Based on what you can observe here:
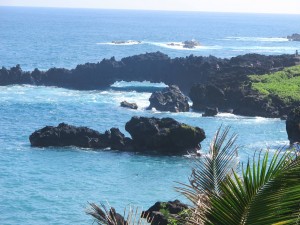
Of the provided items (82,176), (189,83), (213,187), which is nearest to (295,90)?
(189,83)

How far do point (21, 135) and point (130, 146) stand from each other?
12.6 m

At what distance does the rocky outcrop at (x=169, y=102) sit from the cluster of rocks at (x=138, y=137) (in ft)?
62.4

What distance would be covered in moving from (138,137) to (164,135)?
2.42 metres

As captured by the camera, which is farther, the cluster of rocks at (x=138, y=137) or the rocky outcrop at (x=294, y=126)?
the cluster of rocks at (x=138, y=137)

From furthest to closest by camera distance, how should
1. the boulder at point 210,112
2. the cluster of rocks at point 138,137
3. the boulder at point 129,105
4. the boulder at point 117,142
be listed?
the boulder at point 129,105
the boulder at point 210,112
the boulder at point 117,142
the cluster of rocks at point 138,137

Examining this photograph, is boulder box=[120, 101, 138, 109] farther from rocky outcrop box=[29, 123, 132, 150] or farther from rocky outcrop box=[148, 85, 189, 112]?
rocky outcrop box=[29, 123, 132, 150]

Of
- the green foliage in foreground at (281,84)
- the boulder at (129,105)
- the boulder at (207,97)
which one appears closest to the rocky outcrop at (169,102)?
the boulder at (207,97)

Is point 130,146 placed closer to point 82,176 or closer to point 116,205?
point 82,176

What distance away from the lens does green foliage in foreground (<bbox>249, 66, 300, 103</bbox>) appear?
76956 mm

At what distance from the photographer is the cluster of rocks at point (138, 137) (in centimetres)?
5569

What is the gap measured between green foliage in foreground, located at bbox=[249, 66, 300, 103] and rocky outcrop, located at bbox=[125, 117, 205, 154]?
886 inches

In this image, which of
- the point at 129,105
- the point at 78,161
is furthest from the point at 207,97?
the point at 78,161

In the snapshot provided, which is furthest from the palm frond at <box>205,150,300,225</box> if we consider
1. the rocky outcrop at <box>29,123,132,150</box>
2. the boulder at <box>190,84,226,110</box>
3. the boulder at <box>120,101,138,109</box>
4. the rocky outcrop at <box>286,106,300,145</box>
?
the boulder at <box>120,101,138,109</box>

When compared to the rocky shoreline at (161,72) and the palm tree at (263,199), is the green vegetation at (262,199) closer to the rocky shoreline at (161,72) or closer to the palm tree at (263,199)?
the palm tree at (263,199)
